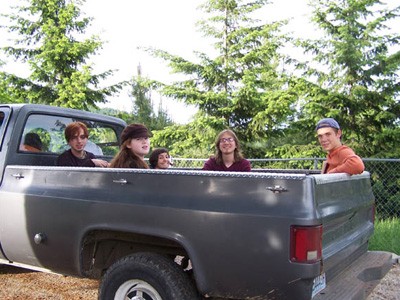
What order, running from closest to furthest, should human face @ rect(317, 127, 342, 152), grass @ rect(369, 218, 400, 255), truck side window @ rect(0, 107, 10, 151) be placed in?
human face @ rect(317, 127, 342, 152)
truck side window @ rect(0, 107, 10, 151)
grass @ rect(369, 218, 400, 255)

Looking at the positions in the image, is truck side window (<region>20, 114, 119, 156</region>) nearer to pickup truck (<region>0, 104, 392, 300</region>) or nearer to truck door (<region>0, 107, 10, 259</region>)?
truck door (<region>0, 107, 10, 259</region>)

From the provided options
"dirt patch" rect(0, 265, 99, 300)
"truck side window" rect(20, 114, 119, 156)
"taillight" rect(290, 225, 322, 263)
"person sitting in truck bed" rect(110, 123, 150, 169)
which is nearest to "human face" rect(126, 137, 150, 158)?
"person sitting in truck bed" rect(110, 123, 150, 169)

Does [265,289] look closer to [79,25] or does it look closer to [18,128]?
[18,128]

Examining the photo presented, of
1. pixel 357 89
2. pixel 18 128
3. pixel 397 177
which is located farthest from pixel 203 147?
pixel 18 128

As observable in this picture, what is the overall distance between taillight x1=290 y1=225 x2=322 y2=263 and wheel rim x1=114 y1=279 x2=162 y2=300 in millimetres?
903

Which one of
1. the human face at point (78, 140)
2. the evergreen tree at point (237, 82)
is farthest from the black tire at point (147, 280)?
the evergreen tree at point (237, 82)

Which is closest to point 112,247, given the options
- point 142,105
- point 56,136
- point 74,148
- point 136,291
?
point 136,291

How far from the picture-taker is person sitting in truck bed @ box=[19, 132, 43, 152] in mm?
4032

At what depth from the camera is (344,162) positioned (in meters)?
3.48

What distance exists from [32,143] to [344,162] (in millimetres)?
2788

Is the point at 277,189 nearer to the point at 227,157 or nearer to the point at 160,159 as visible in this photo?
the point at 227,157

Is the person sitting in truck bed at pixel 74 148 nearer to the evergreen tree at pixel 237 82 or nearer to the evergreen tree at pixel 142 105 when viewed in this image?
the evergreen tree at pixel 237 82

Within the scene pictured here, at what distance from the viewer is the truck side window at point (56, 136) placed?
412cm

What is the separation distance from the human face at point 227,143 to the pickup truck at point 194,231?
4.40ft
